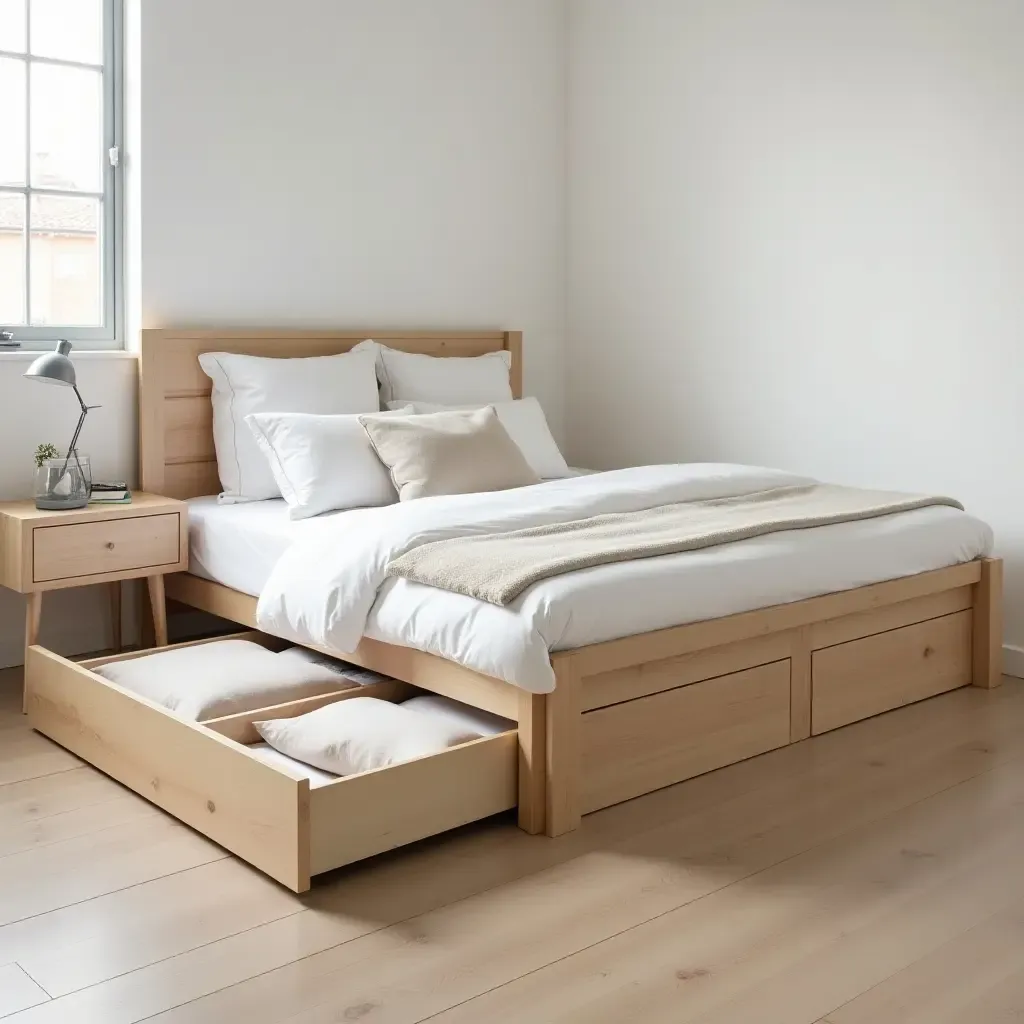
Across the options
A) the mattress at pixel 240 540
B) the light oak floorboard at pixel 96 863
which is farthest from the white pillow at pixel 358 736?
the mattress at pixel 240 540

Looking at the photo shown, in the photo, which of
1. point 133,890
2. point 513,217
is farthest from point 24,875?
point 513,217

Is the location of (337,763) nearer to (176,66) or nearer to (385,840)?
(385,840)

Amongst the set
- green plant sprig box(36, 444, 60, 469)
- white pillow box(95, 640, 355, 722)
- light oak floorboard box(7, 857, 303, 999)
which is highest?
green plant sprig box(36, 444, 60, 469)

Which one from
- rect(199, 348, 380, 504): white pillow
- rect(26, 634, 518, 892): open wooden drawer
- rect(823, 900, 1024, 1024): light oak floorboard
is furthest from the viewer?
rect(199, 348, 380, 504): white pillow

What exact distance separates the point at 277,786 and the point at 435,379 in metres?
2.30

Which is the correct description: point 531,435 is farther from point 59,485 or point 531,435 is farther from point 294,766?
point 294,766

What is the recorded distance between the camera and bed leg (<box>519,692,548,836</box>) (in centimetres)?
251

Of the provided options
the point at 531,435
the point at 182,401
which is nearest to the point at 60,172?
the point at 182,401

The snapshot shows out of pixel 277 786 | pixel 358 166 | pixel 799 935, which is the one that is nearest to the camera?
pixel 799 935

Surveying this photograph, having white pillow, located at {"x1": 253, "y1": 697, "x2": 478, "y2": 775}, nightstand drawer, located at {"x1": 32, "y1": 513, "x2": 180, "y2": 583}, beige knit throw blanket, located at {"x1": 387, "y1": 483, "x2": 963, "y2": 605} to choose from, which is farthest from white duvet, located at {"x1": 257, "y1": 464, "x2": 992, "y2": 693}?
nightstand drawer, located at {"x1": 32, "y1": 513, "x2": 180, "y2": 583}

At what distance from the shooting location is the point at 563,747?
2.53 metres

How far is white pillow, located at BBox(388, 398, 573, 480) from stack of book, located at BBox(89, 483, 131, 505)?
Result: 37.8 inches

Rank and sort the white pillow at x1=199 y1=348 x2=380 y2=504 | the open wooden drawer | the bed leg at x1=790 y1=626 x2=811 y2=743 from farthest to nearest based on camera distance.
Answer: the white pillow at x1=199 y1=348 x2=380 y2=504 < the bed leg at x1=790 y1=626 x2=811 y2=743 < the open wooden drawer

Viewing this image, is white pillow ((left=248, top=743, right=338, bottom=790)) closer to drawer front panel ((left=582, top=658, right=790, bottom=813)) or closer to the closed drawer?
drawer front panel ((left=582, top=658, right=790, bottom=813))
